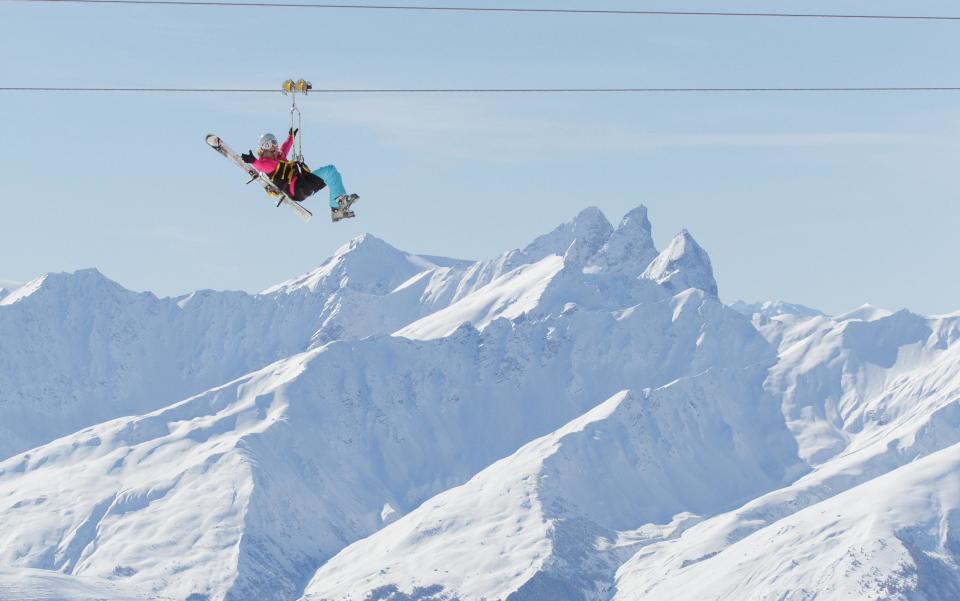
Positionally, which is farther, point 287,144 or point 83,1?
point 287,144

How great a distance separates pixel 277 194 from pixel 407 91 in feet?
23.9

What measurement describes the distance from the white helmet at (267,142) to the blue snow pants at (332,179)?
1.95 meters

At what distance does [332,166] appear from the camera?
70500 millimetres

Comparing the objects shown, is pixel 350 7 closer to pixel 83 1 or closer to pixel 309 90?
pixel 309 90

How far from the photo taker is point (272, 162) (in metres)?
70.8

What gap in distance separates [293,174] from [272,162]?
3.27 feet

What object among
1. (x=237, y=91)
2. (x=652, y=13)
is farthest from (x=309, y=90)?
(x=652, y=13)

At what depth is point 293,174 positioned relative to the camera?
70.4 metres

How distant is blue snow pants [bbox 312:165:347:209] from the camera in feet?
232

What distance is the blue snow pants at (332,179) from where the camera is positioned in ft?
232

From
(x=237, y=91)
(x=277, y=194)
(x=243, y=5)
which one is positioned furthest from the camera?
(x=277, y=194)

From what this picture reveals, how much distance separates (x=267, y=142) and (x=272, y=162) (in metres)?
0.87

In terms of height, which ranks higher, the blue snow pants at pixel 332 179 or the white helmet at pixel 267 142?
the white helmet at pixel 267 142

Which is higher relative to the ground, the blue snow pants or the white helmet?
the white helmet
